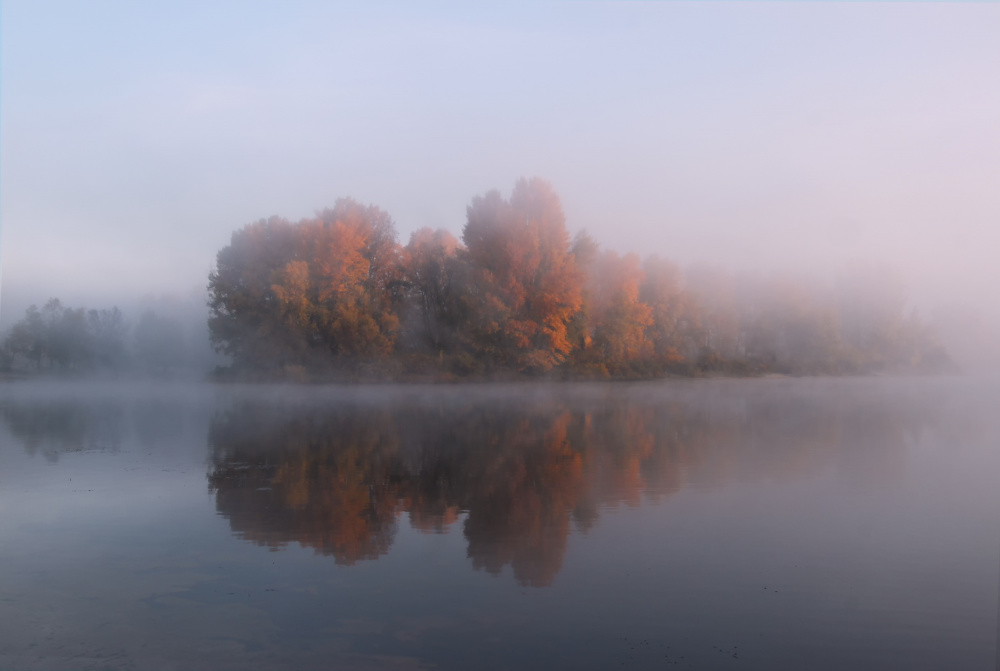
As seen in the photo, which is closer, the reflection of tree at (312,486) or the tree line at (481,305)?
the reflection of tree at (312,486)

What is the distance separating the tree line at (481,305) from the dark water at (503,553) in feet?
71.8

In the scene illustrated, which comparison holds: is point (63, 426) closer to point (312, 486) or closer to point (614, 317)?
point (312, 486)

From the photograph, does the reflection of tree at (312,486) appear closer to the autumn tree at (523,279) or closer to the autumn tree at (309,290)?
the autumn tree at (523,279)

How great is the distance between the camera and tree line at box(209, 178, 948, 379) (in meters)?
36.2

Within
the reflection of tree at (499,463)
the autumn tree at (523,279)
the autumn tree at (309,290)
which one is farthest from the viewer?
the autumn tree at (309,290)

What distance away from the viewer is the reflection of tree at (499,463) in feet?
25.5

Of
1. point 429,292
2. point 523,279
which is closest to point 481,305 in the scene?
point 523,279

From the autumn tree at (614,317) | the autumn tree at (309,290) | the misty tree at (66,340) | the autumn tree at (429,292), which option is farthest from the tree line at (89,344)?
the autumn tree at (614,317)

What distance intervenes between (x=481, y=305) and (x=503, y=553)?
97.6 ft

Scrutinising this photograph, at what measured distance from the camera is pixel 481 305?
119ft

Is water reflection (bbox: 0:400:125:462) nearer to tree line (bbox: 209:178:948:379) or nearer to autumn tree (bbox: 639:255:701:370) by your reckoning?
tree line (bbox: 209:178:948:379)

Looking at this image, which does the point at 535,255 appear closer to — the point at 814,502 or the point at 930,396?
the point at 930,396

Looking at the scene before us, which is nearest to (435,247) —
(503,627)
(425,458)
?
(425,458)

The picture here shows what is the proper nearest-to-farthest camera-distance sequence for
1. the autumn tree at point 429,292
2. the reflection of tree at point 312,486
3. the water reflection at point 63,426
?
the reflection of tree at point 312,486, the water reflection at point 63,426, the autumn tree at point 429,292
